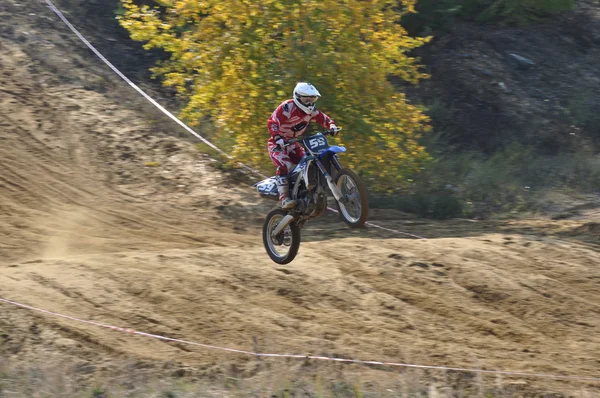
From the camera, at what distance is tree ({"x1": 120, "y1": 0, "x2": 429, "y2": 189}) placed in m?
14.0

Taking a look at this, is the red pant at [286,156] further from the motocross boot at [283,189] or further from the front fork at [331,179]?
the front fork at [331,179]

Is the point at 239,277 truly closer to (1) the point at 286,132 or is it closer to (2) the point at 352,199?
(1) the point at 286,132

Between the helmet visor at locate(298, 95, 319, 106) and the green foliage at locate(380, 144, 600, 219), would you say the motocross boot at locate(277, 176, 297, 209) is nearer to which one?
the helmet visor at locate(298, 95, 319, 106)

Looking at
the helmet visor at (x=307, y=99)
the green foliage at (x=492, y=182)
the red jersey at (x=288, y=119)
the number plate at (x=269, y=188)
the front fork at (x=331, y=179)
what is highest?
the helmet visor at (x=307, y=99)

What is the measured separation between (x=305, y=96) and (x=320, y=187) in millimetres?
1006

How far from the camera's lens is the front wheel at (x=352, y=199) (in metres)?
8.67

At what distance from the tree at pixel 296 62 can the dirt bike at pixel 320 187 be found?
4955mm

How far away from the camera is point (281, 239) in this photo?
9.95 metres

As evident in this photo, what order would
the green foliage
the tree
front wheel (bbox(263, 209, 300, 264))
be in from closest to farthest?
front wheel (bbox(263, 209, 300, 264)), the tree, the green foliage

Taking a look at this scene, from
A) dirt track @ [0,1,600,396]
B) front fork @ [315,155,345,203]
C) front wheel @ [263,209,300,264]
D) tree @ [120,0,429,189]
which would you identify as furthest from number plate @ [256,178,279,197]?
tree @ [120,0,429,189]

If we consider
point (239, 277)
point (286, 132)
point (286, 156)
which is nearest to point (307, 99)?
point (286, 132)

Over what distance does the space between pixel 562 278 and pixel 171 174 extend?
25.5 feet

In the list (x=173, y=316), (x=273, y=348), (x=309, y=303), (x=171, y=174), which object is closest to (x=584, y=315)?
(x=309, y=303)

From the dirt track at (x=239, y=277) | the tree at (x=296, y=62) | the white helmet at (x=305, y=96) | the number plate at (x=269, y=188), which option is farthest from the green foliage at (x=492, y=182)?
the white helmet at (x=305, y=96)
